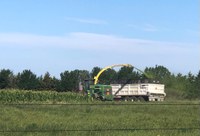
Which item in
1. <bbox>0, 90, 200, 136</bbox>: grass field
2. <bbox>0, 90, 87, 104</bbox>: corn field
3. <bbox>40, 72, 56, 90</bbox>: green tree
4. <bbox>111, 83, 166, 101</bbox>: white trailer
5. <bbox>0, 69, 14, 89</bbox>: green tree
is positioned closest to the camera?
<bbox>0, 90, 200, 136</bbox>: grass field

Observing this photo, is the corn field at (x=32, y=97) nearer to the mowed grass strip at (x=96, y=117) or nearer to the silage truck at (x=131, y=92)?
the silage truck at (x=131, y=92)

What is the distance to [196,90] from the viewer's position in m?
47.1

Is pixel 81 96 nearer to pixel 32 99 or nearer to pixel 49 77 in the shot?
pixel 32 99

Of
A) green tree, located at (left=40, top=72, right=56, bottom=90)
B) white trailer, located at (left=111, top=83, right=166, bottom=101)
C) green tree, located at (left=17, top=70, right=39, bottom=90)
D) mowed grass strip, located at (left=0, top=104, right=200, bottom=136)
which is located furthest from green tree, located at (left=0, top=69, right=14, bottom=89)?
mowed grass strip, located at (left=0, top=104, right=200, bottom=136)

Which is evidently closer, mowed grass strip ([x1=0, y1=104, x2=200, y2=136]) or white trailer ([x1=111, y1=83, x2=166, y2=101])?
mowed grass strip ([x1=0, y1=104, x2=200, y2=136])

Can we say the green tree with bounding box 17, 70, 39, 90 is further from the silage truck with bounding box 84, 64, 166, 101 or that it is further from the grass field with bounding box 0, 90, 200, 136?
the grass field with bounding box 0, 90, 200, 136

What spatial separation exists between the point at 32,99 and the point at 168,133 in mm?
27989

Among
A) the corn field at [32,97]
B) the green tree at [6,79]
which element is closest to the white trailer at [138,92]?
the corn field at [32,97]

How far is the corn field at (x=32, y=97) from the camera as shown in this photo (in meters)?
33.5

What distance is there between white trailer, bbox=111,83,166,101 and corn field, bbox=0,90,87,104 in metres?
6.58

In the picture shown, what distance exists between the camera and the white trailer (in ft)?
137

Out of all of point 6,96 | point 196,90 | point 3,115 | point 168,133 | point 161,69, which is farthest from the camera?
point 161,69

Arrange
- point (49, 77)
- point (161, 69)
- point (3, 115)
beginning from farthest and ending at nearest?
point (161, 69) < point (49, 77) < point (3, 115)

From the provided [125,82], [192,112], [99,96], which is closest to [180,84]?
[125,82]
